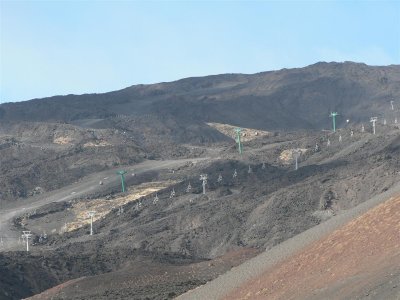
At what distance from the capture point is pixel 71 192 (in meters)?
98.7

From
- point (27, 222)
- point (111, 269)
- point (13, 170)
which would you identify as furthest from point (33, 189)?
point (111, 269)

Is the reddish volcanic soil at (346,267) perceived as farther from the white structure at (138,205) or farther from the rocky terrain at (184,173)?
the white structure at (138,205)

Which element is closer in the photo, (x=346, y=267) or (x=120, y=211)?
(x=346, y=267)

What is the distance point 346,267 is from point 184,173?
75097mm

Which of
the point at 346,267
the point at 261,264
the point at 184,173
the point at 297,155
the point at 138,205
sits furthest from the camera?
the point at 297,155

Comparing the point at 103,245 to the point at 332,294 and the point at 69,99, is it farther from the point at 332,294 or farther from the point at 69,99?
the point at 69,99

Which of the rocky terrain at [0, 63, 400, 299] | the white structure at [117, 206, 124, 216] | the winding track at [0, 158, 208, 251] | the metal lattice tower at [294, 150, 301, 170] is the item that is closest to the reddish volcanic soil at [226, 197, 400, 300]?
the rocky terrain at [0, 63, 400, 299]

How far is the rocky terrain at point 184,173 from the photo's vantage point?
50.4 metres

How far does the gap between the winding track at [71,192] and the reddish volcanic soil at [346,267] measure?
180ft

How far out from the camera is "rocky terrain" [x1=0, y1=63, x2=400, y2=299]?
5044 centimetres

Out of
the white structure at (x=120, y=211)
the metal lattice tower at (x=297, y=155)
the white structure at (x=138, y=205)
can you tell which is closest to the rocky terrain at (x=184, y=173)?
the white structure at (x=120, y=211)

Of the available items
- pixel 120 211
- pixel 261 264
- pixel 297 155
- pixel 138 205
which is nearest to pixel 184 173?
pixel 297 155

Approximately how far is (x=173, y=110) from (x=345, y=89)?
1242 inches

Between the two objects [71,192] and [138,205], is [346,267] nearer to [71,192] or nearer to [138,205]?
[138,205]
